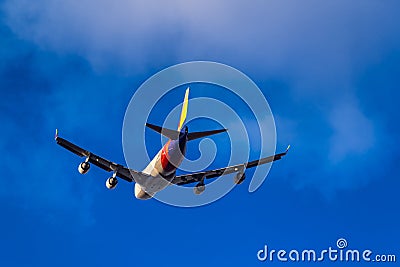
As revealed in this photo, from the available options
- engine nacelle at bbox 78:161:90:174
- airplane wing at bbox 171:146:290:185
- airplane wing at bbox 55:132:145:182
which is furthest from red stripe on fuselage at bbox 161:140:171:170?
engine nacelle at bbox 78:161:90:174

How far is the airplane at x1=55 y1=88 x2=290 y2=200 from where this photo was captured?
8956cm

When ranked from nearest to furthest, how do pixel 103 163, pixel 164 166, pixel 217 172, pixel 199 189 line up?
pixel 164 166 → pixel 103 163 → pixel 199 189 → pixel 217 172

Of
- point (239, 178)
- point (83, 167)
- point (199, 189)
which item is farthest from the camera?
point (199, 189)

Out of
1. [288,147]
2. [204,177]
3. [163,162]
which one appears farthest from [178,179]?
[288,147]

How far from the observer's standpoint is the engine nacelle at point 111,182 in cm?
9650

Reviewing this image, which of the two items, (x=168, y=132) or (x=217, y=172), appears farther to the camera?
(x=217, y=172)

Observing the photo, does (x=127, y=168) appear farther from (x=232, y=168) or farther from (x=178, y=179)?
(x=232, y=168)

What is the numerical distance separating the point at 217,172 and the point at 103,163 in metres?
17.9

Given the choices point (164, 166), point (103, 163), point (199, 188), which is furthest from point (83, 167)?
point (199, 188)

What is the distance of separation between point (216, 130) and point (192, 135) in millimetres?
3853

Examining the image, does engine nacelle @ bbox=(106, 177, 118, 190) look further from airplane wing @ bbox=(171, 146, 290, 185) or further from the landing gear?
the landing gear

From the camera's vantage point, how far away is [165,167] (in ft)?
303

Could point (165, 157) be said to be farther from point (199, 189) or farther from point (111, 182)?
point (199, 189)

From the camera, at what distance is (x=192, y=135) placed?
293 ft
